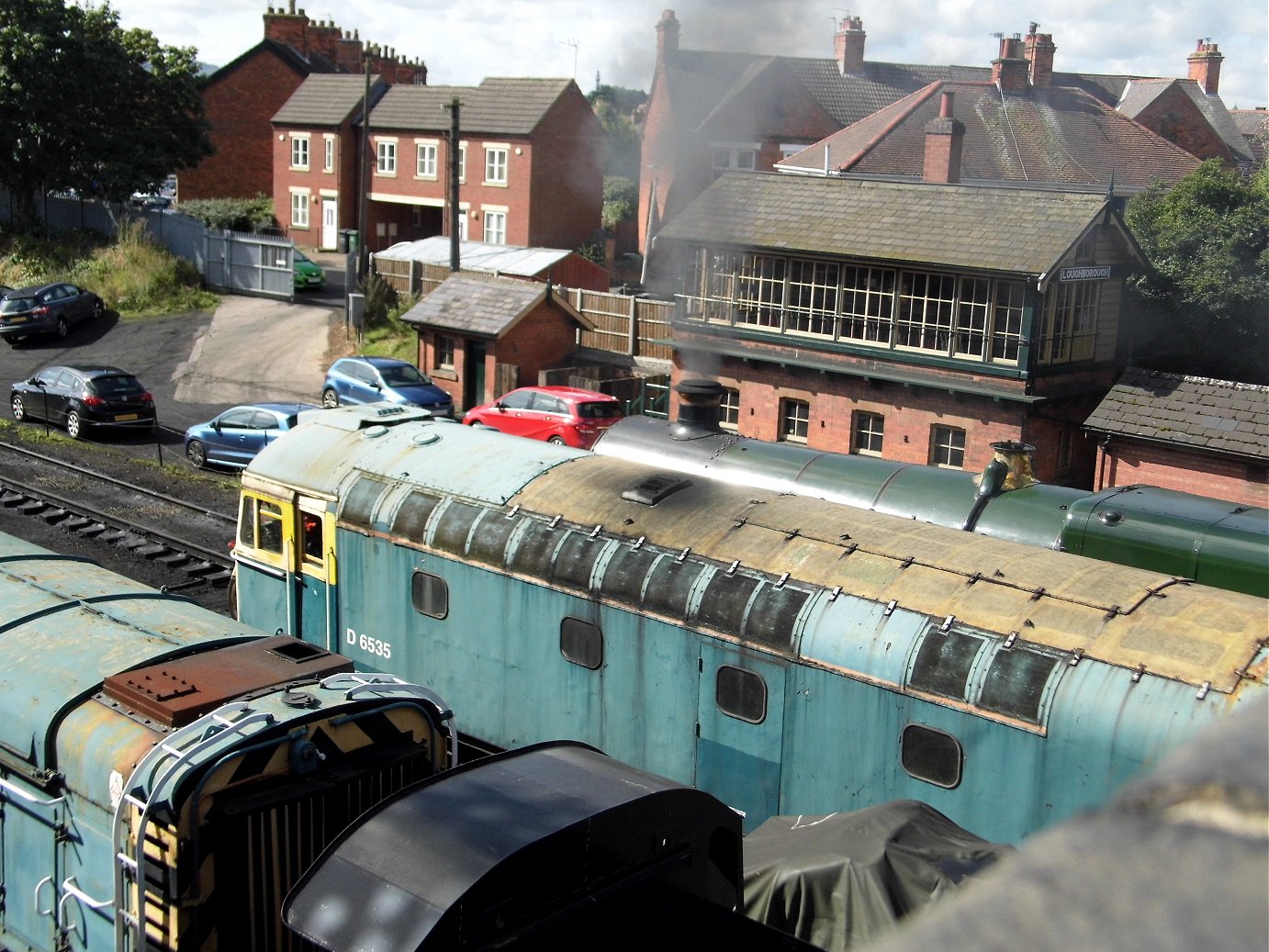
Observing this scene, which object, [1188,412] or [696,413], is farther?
[1188,412]

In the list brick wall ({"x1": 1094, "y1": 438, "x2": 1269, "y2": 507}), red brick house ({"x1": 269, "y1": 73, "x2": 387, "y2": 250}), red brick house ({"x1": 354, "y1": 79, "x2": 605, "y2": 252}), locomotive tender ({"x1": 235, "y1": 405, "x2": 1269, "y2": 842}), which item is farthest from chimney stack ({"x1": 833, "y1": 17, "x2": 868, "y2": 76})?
locomotive tender ({"x1": 235, "y1": 405, "x2": 1269, "y2": 842})

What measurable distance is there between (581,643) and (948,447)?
1574 centimetres

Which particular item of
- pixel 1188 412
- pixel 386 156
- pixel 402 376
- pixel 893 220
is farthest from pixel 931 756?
A: pixel 386 156

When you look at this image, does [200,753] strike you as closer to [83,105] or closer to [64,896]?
[64,896]

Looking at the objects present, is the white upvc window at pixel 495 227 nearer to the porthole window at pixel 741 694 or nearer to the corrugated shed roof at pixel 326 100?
the corrugated shed roof at pixel 326 100

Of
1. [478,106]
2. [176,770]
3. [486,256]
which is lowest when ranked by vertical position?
[176,770]

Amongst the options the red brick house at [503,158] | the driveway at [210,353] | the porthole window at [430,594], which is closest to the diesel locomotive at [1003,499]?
the porthole window at [430,594]

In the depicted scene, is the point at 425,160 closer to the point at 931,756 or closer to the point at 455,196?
the point at 455,196

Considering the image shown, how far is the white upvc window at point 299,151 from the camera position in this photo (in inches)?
2101

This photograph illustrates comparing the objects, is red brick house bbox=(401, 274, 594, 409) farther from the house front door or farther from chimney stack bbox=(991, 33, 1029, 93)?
the house front door

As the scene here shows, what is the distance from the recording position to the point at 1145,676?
7875 mm

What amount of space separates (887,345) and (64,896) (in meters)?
20.3

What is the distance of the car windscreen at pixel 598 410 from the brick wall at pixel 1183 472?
9603 millimetres

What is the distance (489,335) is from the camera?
103 ft
